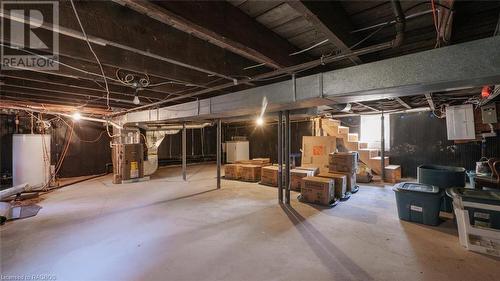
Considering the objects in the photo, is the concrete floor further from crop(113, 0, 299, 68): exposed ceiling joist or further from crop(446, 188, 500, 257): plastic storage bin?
crop(113, 0, 299, 68): exposed ceiling joist

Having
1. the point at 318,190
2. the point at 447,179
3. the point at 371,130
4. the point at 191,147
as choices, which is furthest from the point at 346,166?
the point at 191,147

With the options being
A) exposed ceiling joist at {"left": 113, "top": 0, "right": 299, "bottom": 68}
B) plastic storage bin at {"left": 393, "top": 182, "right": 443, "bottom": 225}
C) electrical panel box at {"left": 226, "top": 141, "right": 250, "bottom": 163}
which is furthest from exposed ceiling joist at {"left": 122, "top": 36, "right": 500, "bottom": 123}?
electrical panel box at {"left": 226, "top": 141, "right": 250, "bottom": 163}

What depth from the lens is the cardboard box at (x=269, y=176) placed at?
505 cm

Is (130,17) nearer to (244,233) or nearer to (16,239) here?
(244,233)

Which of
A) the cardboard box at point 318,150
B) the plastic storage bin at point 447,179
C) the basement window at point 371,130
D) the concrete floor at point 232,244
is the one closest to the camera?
the concrete floor at point 232,244

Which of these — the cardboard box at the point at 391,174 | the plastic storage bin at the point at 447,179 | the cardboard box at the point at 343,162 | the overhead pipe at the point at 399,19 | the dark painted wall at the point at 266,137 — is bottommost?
the cardboard box at the point at 391,174

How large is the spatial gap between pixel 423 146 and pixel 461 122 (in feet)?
6.27

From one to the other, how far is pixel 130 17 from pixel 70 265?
2.11 m

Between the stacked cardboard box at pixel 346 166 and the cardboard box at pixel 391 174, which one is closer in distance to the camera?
the stacked cardboard box at pixel 346 166

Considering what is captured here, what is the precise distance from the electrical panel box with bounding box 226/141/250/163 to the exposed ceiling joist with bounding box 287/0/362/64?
7705mm

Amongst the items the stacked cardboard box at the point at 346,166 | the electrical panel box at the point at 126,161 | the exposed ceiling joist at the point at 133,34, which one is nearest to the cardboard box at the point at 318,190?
the stacked cardboard box at the point at 346,166

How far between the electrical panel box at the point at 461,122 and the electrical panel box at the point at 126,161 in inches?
272

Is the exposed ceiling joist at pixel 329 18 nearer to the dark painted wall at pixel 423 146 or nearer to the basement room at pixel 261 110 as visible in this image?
the basement room at pixel 261 110

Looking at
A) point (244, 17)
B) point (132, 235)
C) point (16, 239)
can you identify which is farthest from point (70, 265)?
point (244, 17)
